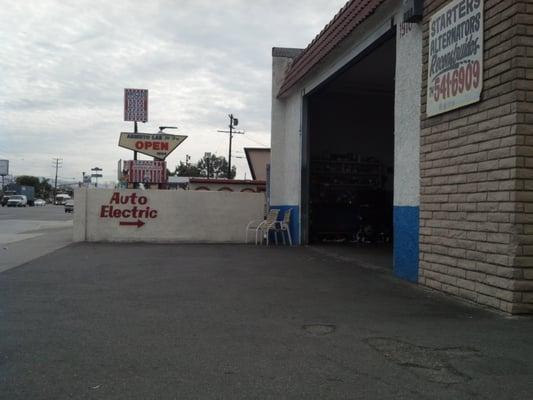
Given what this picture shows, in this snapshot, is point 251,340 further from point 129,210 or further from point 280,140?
point 280,140

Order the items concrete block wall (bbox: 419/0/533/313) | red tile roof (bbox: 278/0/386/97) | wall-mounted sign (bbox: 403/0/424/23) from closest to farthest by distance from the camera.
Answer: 1. concrete block wall (bbox: 419/0/533/313)
2. wall-mounted sign (bbox: 403/0/424/23)
3. red tile roof (bbox: 278/0/386/97)

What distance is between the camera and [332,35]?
12.7 meters

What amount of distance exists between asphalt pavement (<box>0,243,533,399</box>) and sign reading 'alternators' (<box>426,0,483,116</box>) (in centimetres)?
288

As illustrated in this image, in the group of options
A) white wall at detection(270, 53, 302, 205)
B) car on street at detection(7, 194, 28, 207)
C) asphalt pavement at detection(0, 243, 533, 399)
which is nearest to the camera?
asphalt pavement at detection(0, 243, 533, 399)

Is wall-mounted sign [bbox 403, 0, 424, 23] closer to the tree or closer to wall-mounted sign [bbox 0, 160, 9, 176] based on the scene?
the tree

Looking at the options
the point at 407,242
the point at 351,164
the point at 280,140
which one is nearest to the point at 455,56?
the point at 407,242

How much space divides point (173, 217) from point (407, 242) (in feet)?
32.4

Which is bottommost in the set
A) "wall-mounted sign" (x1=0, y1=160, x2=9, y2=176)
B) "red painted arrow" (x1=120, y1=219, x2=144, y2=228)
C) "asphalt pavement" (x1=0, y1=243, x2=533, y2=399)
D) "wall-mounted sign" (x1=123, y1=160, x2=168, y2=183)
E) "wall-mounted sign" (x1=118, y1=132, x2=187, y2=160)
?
"asphalt pavement" (x1=0, y1=243, x2=533, y2=399)

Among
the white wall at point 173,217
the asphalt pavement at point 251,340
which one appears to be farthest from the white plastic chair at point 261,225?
the asphalt pavement at point 251,340

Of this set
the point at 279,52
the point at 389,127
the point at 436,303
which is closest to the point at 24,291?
the point at 436,303

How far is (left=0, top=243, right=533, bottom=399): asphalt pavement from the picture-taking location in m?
4.36

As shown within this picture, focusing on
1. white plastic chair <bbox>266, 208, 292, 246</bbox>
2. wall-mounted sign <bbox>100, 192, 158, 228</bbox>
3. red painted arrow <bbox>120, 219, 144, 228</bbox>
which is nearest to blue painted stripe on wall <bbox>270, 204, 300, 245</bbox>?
white plastic chair <bbox>266, 208, 292, 246</bbox>

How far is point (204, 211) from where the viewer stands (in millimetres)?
17891

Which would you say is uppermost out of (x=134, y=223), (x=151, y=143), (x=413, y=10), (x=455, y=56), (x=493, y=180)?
(x=413, y=10)
